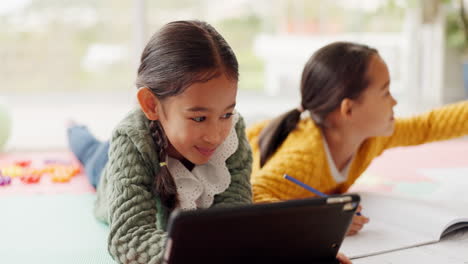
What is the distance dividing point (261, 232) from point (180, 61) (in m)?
0.32

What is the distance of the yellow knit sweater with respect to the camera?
123cm

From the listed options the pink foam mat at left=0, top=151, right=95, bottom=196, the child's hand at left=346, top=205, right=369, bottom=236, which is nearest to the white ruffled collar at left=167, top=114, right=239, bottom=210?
the child's hand at left=346, top=205, right=369, bottom=236

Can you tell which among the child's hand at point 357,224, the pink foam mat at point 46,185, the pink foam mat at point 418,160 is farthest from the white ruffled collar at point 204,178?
the pink foam mat at point 418,160

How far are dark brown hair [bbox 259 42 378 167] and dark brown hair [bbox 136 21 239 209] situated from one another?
438 mm

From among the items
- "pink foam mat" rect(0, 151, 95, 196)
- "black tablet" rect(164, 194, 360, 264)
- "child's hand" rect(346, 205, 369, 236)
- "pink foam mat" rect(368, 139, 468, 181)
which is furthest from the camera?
"pink foam mat" rect(368, 139, 468, 181)

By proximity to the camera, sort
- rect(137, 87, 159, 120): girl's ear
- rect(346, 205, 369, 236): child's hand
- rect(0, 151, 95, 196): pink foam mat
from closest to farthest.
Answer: rect(137, 87, 159, 120): girl's ear, rect(346, 205, 369, 236): child's hand, rect(0, 151, 95, 196): pink foam mat

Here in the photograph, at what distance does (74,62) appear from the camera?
3.00m

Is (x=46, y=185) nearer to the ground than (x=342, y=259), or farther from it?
nearer to the ground

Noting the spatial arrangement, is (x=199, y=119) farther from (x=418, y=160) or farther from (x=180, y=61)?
(x=418, y=160)

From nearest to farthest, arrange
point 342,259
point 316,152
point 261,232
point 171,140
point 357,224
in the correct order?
point 261,232 → point 342,259 → point 171,140 → point 357,224 → point 316,152

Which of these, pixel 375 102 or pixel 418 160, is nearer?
pixel 375 102

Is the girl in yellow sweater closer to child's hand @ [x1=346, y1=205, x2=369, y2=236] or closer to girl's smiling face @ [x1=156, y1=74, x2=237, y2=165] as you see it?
child's hand @ [x1=346, y1=205, x2=369, y2=236]

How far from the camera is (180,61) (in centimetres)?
88

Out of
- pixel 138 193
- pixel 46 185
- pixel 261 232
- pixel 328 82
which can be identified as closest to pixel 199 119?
pixel 138 193
